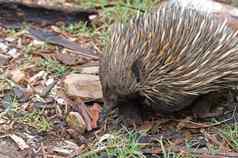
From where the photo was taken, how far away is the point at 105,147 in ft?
13.6

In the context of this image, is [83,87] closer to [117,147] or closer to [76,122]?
[76,122]

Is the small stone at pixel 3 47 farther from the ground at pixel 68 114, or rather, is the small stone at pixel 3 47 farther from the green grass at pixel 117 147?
the green grass at pixel 117 147

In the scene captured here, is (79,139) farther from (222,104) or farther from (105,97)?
(222,104)

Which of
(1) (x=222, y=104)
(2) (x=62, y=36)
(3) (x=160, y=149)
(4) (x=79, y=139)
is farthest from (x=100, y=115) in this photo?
(2) (x=62, y=36)

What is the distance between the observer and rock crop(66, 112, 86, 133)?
439cm

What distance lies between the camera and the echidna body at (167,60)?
4.09 meters

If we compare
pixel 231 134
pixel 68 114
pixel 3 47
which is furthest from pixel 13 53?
pixel 231 134

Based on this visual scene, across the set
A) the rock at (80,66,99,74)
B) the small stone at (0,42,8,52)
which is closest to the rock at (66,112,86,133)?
the rock at (80,66,99,74)

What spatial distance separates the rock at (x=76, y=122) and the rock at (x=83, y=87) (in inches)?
9.4

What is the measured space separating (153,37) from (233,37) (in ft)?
2.12

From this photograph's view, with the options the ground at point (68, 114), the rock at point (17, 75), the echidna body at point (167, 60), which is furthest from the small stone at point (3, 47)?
the echidna body at point (167, 60)

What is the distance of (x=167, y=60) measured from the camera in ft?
13.6

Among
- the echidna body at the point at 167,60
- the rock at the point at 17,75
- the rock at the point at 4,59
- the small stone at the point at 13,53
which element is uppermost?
the echidna body at the point at 167,60

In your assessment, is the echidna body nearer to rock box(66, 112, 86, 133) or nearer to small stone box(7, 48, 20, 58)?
rock box(66, 112, 86, 133)
